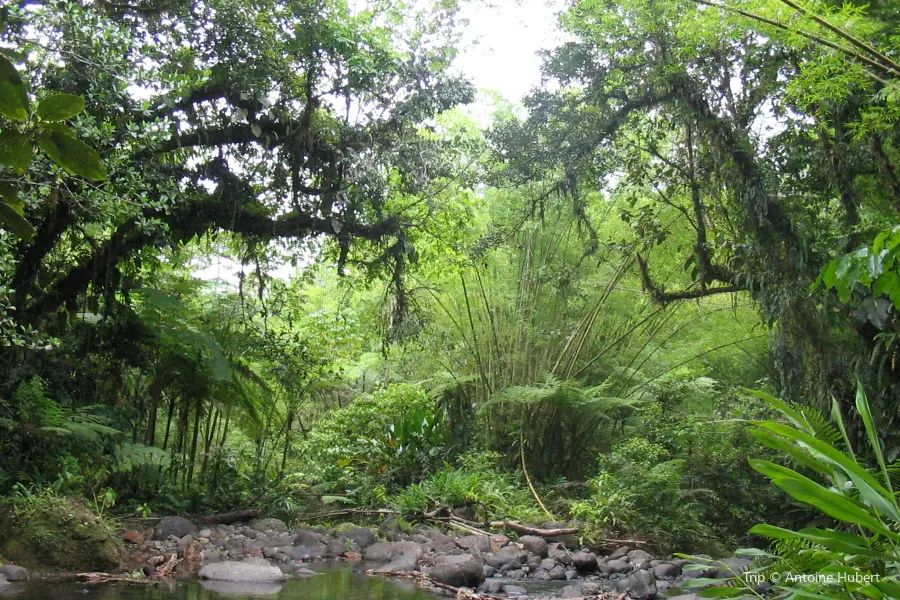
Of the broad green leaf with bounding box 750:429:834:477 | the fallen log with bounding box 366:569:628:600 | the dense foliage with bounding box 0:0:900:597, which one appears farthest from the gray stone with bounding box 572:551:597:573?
the broad green leaf with bounding box 750:429:834:477

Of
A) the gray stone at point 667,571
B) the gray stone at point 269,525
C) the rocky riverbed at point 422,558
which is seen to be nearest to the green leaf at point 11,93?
the rocky riverbed at point 422,558

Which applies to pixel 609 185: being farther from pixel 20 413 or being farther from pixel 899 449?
pixel 20 413

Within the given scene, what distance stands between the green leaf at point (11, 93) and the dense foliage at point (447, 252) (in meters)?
2.87

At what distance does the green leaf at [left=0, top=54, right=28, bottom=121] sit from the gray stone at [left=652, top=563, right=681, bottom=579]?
5304mm

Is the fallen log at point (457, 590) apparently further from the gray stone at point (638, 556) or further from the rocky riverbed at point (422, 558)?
the gray stone at point (638, 556)

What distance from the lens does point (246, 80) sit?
17.7 ft

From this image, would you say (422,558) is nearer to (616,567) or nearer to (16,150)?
(616,567)

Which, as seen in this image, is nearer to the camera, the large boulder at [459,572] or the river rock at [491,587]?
the river rock at [491,587]

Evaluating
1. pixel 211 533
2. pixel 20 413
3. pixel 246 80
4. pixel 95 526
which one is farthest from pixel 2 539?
pixel 246 80

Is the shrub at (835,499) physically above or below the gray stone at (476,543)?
above

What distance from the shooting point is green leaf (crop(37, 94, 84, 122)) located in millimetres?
1124

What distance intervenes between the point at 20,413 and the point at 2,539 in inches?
39.4

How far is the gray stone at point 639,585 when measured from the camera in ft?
15.1

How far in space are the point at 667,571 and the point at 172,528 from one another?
3913 mm
